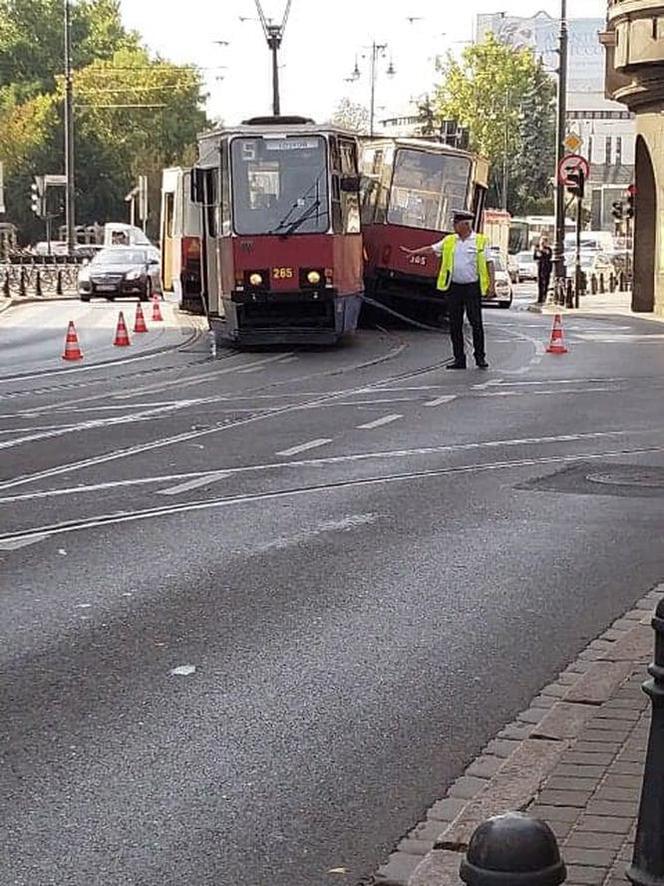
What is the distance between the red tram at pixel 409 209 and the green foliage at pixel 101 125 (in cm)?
7049

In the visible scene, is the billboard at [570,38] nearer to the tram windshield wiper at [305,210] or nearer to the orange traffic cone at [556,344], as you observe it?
the orange traffic cone at [556,344]

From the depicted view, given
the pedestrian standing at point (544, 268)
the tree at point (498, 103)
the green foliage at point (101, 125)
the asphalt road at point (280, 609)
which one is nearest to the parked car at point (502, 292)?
the pedestrian standing at point (544, 268)

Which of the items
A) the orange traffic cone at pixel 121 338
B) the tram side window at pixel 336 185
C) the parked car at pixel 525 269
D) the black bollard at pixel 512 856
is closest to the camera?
the black bollard at pixel 512 856

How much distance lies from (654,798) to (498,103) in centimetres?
11149

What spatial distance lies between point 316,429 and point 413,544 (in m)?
5.99

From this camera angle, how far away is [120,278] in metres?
48.6

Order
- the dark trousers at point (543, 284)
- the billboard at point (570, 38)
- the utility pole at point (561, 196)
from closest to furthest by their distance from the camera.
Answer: the utility pole at point (561, 196)
the dark trousers at point (543, 284)
the billboard at point (570, 38)

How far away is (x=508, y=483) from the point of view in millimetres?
12766

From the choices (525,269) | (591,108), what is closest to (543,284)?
(525,269)

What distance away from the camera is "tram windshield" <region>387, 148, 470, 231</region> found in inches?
1288

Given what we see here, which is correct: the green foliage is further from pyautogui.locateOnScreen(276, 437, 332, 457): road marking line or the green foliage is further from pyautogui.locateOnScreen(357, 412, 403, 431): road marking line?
pyautogui.locateOnScreen(276, 437, 332, 457): road marking line

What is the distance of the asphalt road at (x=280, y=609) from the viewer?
17.9ft

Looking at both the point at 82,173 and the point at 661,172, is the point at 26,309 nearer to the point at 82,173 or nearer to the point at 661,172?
the point at 661,172

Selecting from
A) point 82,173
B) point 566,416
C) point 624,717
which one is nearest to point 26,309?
point 566,416
